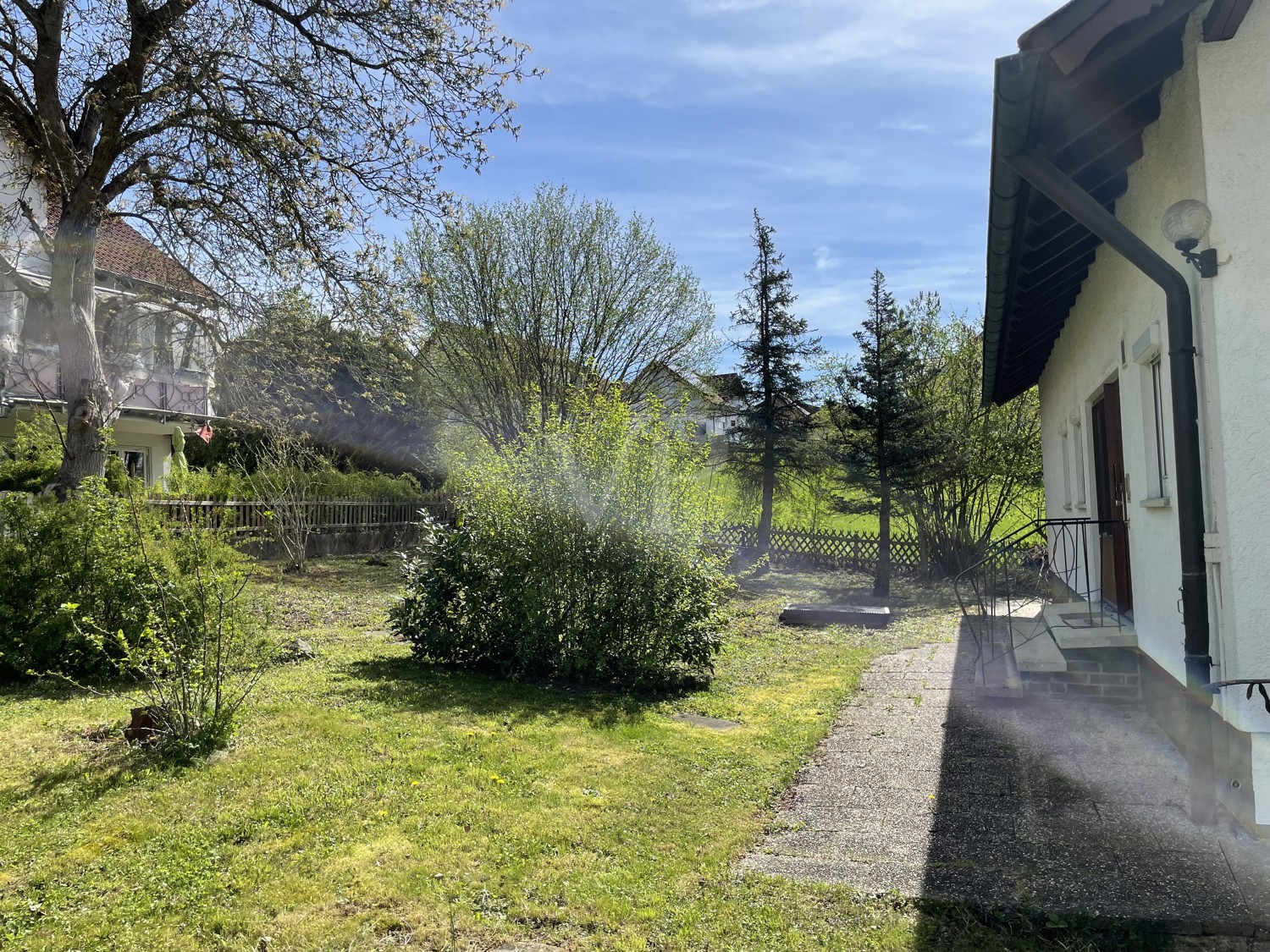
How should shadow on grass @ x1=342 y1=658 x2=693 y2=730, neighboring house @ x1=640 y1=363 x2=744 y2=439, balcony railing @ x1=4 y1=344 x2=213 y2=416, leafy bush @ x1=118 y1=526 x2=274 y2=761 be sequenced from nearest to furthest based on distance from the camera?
leafy bush @ x1=118 y1=526 x2=274 y2=761, shadow on grass @ x1=342 y1=658 x2=693 y2=730, balcony railing @ x1=4 y1=344 x2=213 y2=416, neighboring house @ x1=640 y1=363 x2=744 y2=439

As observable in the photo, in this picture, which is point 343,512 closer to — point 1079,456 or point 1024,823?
point 1079,456

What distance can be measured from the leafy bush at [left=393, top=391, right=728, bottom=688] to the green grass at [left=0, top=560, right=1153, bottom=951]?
2.65ft

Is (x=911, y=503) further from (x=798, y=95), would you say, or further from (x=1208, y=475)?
(x=1208, y=475)

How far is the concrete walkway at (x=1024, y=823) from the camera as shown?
316 centimetres

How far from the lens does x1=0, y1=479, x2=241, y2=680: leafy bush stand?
6637 mm

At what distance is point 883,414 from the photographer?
17297 millimetres

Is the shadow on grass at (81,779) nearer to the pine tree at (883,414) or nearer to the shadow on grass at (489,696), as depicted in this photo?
the shadow on grass at (489,696)

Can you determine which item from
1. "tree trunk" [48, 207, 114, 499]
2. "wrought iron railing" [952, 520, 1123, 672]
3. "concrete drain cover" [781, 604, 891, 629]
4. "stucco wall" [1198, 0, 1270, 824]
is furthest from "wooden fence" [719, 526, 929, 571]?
"stucco wall" [1198, 0, 1270, 824]

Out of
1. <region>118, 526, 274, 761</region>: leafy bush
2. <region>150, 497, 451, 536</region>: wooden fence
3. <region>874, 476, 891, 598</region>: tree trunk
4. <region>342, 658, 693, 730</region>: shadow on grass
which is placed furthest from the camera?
<region>874, 476, 891, 598</region>: tree trunk

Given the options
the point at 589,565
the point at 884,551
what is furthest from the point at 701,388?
the point at 589,565

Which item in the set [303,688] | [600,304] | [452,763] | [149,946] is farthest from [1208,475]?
[600,304]

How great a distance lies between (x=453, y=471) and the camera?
28.9 ft

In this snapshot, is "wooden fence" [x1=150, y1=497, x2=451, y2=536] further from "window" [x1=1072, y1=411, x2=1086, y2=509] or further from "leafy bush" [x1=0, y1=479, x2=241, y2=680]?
"window" [x1=1072, y1=411, x2=1086, y2=509]

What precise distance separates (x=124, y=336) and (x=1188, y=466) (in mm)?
12238
